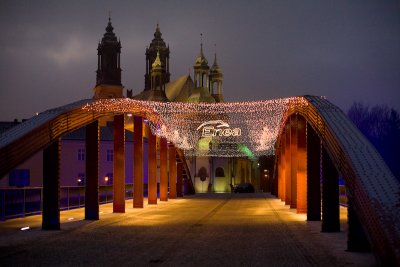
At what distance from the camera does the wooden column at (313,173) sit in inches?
905

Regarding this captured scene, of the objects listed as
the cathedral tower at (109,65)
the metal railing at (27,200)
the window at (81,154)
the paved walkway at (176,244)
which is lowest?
the paved walkway at (176,244)

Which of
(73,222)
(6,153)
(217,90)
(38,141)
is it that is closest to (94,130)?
(73,222)

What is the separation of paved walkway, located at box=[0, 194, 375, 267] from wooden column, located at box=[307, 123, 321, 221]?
2.23 feet

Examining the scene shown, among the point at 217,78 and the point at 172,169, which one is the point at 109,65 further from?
the point at 172,169

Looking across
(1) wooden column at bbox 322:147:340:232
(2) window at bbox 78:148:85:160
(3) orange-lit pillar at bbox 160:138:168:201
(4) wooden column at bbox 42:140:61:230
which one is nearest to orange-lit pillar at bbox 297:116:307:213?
(1) wooden column at bbox 322:147:340:232

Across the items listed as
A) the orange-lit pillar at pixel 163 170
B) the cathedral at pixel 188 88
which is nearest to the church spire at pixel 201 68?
the cathedral at pixel 188 88

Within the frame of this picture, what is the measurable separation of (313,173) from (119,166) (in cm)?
1063

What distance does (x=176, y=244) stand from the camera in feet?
52.3

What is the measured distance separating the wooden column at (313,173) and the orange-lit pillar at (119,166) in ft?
32.6

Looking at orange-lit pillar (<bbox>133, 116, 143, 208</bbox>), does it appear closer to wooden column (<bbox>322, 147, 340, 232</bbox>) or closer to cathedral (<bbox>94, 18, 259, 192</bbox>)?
wooden column (<bbox>322, 147, 340, 232</bbox>)

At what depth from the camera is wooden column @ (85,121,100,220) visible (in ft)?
81.9

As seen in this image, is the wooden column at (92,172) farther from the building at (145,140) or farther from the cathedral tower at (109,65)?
the cathedral tower at (109,65)

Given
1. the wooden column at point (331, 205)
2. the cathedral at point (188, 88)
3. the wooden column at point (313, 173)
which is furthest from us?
the cathedral at point (188, 88)

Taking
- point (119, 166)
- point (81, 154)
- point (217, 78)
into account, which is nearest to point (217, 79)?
point (217, 78)
